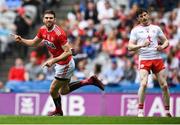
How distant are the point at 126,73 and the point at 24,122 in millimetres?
8066

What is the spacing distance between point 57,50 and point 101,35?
322 inches

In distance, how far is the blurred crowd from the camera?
22.3 metres

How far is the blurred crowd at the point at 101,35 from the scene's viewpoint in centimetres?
2228

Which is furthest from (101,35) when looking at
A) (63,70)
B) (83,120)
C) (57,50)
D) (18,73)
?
(83,120)

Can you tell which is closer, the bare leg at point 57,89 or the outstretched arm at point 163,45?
the outstretched arm at point 163,45

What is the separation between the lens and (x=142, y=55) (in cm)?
1683

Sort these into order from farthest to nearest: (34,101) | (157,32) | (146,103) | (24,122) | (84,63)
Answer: (84,63)
(34,101)
(146,103)
(157,32)
(24,122)

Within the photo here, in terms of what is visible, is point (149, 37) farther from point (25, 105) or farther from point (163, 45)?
point (25, 105)

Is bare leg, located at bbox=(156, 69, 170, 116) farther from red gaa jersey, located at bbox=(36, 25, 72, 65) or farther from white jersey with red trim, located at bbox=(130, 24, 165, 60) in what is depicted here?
red gaa jersey, located at bbox=(36, 25, 72, 65)

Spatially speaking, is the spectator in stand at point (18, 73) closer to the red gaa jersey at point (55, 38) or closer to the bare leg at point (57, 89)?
the bare leg at point (57, 89)

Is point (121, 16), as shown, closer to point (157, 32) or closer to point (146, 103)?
point (146, 103)

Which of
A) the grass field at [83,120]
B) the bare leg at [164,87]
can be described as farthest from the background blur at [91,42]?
the grass field at [83,120]

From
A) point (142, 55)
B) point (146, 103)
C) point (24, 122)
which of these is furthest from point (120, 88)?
point (24, 122)

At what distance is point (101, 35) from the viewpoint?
956 inches
